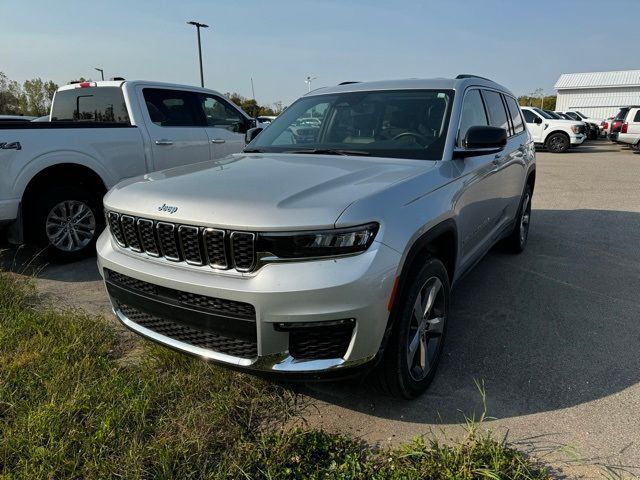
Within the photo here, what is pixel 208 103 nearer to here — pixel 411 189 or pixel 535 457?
pixel 411 189

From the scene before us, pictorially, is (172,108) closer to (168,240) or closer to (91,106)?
(91,106)

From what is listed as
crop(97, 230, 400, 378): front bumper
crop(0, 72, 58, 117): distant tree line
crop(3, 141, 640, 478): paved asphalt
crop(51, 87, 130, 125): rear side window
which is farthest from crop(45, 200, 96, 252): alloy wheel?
crop(0, 72, 58, 117): distant tree line

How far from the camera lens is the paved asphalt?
2473mm

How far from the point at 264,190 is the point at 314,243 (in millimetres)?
438

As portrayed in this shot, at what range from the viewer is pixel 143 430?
2348 mm

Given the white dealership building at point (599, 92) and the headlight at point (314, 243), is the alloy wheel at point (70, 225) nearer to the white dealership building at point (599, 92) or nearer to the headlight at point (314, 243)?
the headlight at point (314, 243)

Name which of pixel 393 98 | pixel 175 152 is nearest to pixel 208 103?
pixel 175 152

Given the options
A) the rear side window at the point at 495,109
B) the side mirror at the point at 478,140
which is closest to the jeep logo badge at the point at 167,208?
the side mirror at the point at 478,140

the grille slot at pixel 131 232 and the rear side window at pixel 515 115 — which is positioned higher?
the rear side window at pixel 515 115

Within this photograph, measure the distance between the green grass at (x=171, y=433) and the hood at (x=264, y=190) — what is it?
39.0 inches

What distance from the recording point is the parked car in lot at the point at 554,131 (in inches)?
791

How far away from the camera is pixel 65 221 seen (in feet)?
16.7

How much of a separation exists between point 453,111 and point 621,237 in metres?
4.41

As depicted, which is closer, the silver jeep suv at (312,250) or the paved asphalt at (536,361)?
the silver jeep suv at (312,250)
